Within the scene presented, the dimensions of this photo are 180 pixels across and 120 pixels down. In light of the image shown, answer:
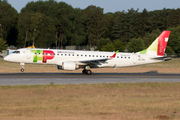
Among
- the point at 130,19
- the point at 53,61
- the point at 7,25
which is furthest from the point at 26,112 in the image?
the point at 130,19

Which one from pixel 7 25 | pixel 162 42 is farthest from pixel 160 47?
pixel 7 25

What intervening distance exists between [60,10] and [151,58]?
95.3 m

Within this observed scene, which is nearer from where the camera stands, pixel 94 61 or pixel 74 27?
pixel 94 61

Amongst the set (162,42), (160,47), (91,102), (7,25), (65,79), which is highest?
(7,25)

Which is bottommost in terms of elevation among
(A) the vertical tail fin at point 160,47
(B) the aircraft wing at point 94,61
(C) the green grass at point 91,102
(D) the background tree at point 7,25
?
(C) the green grass at point 91,102

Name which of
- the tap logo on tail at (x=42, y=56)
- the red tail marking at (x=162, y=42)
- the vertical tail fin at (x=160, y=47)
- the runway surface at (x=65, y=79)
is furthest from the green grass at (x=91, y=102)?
the red tail marking at (x=162, y=42)

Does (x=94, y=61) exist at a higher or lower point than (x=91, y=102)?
higher

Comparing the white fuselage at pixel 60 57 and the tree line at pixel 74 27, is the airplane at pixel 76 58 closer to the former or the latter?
the white fuselage at pixel 60 57

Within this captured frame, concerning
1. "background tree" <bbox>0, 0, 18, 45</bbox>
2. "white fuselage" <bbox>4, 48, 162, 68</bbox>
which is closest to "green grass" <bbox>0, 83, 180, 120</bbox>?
"white fuselage" <bbox>4, 48, 162, 68</bbox>

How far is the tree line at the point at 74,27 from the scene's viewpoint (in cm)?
10988

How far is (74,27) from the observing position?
134125mm

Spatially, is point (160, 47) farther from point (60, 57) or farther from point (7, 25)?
point (7, 25)

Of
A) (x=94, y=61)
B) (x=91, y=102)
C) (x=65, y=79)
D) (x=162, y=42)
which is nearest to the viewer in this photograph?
(x=91, y=102)

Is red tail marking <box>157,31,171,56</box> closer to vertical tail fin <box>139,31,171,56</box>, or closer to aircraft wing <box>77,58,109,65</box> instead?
vertical tail fin <box>139,31,171,56</box>
